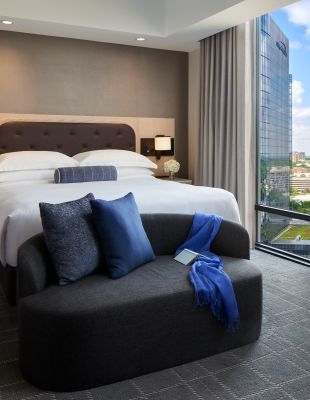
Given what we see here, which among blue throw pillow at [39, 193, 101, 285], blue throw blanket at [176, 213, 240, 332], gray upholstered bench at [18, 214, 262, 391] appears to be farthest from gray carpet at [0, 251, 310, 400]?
Result: blue throw pillow at [39, 193, 101, 285]

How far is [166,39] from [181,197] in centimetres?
231

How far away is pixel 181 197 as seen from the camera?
3.06m

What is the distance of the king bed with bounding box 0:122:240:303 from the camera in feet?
8.38

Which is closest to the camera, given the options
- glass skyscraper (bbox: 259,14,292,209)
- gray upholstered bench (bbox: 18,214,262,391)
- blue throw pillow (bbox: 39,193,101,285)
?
gray upholstered bench (bbox: 18,214,262,391)

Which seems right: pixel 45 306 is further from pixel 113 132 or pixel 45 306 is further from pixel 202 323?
pixel 113 132

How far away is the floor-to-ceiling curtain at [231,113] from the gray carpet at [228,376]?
78.2 inches

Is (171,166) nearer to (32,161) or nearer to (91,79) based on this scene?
(91,79)

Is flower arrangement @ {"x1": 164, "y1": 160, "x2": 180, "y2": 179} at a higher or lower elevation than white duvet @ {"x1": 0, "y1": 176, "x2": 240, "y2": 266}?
higher

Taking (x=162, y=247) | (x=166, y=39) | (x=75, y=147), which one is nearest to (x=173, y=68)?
(x=166, y=39)

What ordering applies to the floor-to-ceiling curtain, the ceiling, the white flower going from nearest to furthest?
the ceiling
the floor-to-ceiling curtain
the white flower

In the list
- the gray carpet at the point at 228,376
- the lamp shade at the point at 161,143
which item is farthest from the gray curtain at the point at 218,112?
the gray carpet at the point at 228,376

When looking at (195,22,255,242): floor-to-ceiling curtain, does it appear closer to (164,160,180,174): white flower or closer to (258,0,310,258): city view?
(258,0,310,258): city view

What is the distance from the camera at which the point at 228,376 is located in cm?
195

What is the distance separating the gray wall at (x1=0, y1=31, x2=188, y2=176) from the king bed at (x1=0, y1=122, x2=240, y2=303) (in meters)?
0.23
